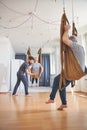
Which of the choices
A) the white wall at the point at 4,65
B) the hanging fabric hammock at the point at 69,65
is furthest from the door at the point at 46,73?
the hanging fabric hammock at the point at 69,65

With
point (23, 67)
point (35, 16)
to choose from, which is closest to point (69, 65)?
point (35, 16)

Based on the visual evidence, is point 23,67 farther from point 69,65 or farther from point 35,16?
point 69,65

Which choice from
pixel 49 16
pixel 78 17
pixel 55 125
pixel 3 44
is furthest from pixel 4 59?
pixel 55 125

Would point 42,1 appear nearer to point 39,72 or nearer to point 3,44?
point 39,72

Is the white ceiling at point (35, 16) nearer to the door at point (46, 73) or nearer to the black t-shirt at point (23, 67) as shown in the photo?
the black t-shirt at point (23, 67)

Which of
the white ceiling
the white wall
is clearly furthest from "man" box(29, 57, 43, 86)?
the white wall

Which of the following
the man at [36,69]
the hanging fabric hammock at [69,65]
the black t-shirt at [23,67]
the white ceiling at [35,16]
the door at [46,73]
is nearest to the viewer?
the hanging fabric hammock at [69,65]

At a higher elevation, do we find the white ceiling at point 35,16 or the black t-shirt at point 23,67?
the white ceiling at point 35,16

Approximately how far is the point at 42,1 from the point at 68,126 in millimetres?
3480

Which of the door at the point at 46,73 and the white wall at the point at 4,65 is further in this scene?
the door at the point at 46,73

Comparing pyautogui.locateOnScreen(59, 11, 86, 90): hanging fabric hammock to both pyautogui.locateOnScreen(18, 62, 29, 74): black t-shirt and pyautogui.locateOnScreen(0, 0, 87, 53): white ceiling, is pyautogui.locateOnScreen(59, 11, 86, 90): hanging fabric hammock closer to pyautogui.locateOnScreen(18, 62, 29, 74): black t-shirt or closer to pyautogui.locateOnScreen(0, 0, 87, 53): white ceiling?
pyautogui.locateOnScreen(0, 0, 87, 53): white ceiling

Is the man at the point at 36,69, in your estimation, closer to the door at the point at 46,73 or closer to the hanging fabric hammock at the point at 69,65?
the hanging fabric hammock at the point at 69,65

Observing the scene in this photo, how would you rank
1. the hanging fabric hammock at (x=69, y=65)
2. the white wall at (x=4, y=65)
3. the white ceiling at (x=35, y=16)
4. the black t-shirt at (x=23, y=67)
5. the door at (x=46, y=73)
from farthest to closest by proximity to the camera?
the door at (x=46, y=73)
the white wall at (x=4, y=65)
the black t-shirt at (x=23, y=67)
the white ceiling at (x=35, y=16)
the hanging fabric hammock at (x=69, y=65)

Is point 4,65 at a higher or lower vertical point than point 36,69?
higher
